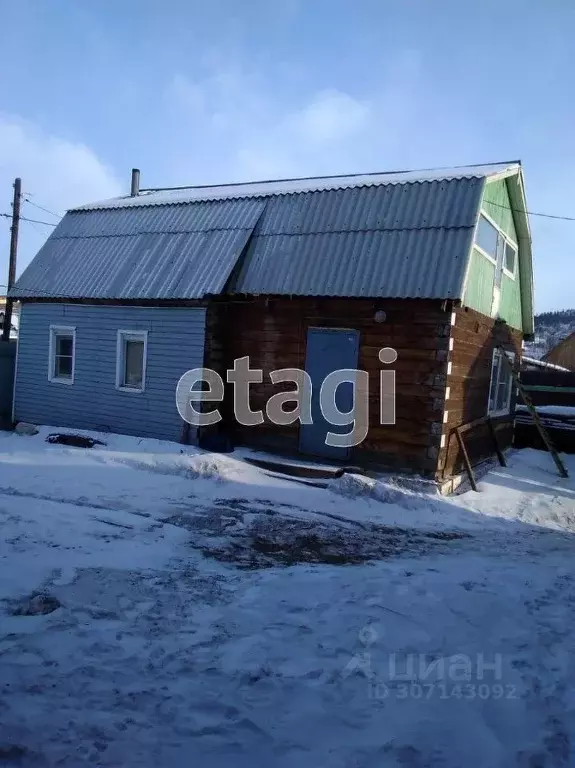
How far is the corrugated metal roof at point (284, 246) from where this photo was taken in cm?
983

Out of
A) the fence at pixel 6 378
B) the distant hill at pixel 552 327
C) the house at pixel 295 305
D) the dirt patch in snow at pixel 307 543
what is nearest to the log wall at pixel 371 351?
the house at pixel 295 305

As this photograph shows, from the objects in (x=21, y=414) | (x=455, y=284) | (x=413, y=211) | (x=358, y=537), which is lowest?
(x=358, y=537)

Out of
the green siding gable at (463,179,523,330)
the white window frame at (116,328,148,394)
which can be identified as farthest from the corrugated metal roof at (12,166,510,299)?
the white window frame at (116,328,148,394)

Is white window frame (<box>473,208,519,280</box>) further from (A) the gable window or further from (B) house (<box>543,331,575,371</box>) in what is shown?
(B) house (<box>543,331,575,371</box>)

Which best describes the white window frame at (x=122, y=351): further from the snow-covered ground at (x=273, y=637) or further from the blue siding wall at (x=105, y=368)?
the snow-covered ground at (x=273, y=637)

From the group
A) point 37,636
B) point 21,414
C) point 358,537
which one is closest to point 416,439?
point 358,537

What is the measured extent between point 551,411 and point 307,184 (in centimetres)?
934

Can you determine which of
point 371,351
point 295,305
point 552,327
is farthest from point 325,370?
point 552,327

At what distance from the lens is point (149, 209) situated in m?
13.3

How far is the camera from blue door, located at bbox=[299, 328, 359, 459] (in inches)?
413

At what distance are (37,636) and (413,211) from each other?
8.92m

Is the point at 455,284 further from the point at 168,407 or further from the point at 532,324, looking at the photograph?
the point at 532,324

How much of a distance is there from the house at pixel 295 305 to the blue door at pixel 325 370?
26 mm

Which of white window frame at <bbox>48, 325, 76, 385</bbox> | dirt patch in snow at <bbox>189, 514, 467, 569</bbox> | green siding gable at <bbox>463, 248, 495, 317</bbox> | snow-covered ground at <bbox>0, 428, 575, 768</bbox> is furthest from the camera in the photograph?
white window frame at <bbox>48, 325, 76, 385</bbox>
